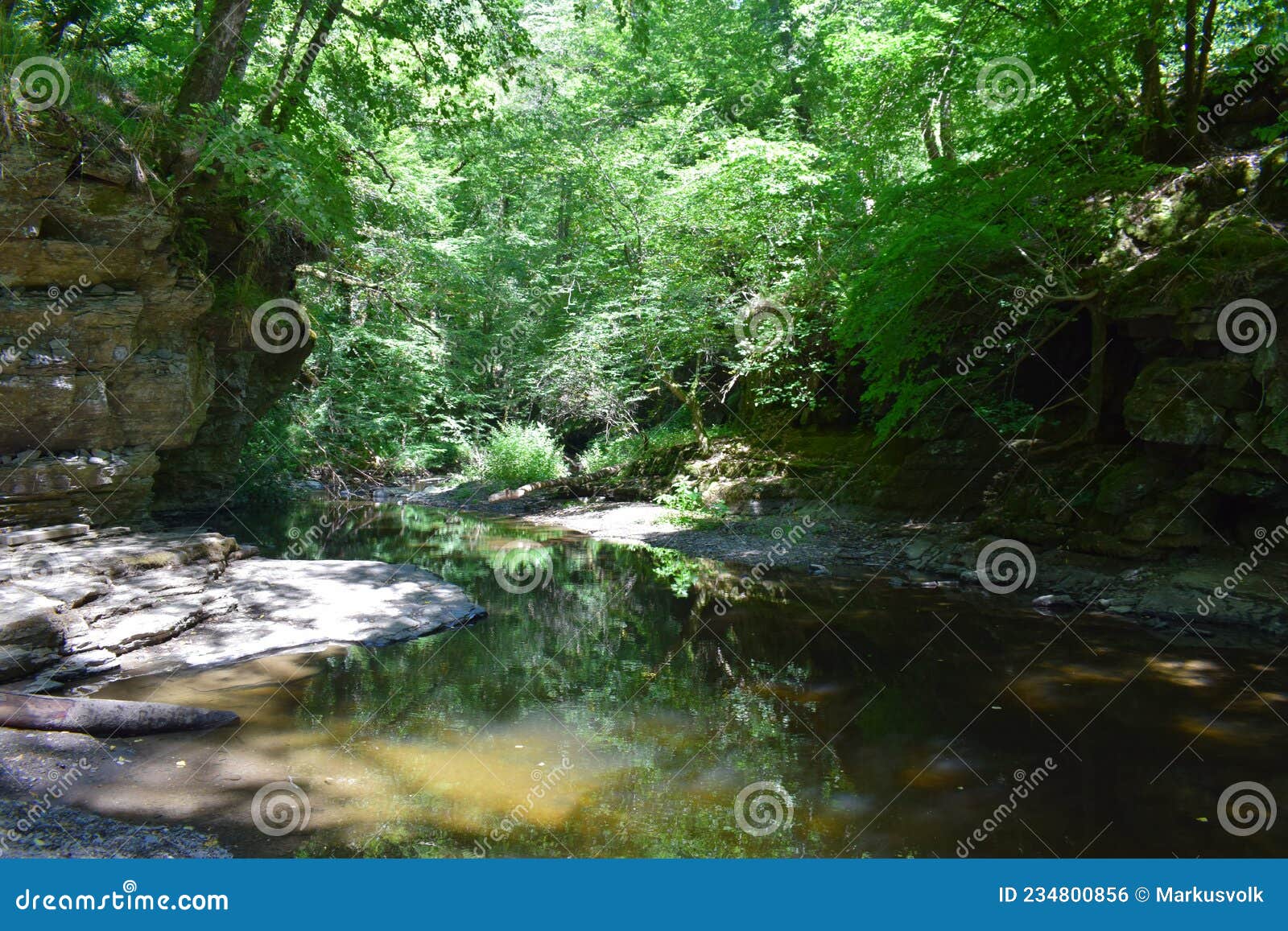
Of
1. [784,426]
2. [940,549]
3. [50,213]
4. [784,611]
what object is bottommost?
[784,611]

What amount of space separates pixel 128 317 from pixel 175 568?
3551mm

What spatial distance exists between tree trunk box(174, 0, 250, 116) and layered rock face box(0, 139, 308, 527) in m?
1.59

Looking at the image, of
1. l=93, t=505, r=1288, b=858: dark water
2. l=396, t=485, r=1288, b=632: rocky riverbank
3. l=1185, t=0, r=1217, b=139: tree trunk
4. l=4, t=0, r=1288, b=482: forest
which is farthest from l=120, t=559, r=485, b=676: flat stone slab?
l=1185, t=0, r=1217, b=139: tree trunk

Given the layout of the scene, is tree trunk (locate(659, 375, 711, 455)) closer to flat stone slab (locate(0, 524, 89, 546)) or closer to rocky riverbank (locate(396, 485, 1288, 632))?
rocky riverbank (locate(396, 485, 1288, 632))

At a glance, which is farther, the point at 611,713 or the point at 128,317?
the point at 128,317

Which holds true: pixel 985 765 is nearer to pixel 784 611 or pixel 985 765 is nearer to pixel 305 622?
pixel 784 611

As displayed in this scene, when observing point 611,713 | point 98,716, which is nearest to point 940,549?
point 611,713

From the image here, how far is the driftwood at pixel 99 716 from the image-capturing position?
15.6 ft

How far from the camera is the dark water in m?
3.93

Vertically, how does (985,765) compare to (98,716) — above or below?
above

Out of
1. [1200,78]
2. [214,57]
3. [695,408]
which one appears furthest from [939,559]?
[214,57]

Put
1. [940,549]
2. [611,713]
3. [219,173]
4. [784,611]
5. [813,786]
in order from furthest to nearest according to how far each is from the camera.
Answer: [940,549]
[219,173]
[784,611]
[611,713]
[813,786]

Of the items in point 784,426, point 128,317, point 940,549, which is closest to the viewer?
point 128,317

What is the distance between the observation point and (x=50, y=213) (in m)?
8.41
